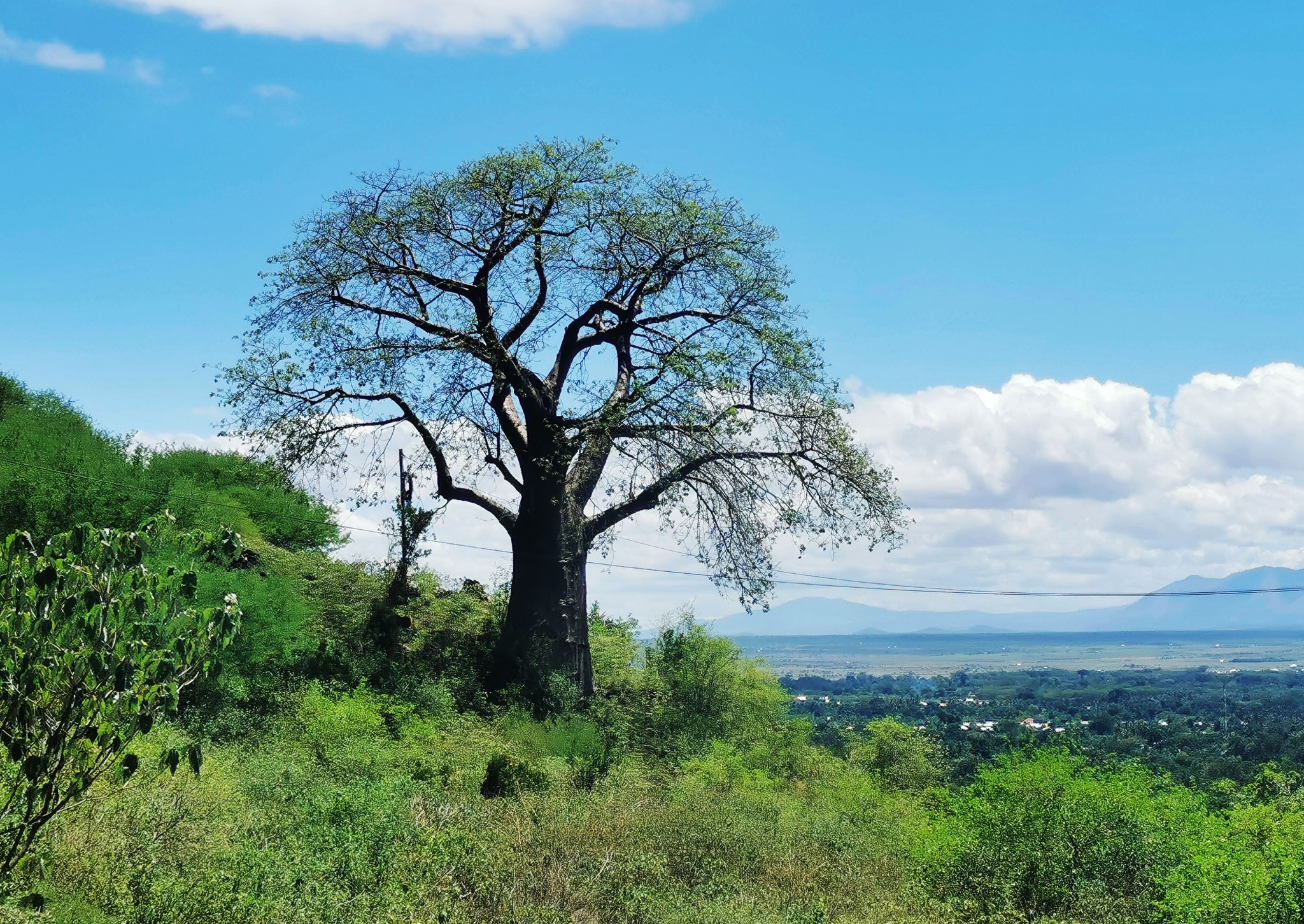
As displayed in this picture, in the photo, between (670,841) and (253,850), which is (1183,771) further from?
(253,850)

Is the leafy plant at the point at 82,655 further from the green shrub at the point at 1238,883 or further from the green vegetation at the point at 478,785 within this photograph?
the green shrub at the point at 1238,883

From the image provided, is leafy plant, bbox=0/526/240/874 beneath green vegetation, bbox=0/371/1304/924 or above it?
above

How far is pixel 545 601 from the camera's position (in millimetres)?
20031

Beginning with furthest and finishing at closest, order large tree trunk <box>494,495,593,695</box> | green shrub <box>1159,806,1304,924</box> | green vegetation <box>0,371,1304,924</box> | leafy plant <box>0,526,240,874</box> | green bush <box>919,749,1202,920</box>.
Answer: large tree trunk <box>494,495,593,695</box> < green bush <box>919,749,1202,920</box> < green shrub <box>1159,806,1304,924</box> < green vegetation <box>0,371,1304,924</box> < leafy plant <box>0,526,240,874</box>

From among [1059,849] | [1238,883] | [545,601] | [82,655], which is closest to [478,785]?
[545,601]

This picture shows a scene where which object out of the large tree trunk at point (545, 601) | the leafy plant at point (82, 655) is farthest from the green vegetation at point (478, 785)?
the large tree trunk at point (545, 601)

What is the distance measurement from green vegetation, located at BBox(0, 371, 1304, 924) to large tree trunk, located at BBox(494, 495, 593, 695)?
62 cm

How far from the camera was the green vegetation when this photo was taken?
25.0ft

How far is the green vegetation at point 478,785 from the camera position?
25.0ft

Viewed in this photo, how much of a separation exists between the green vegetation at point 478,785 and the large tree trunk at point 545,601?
62cm

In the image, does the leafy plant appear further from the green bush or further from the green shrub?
the green shrub

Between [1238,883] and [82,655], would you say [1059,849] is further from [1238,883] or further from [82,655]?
[82,655]

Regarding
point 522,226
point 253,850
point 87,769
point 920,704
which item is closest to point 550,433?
point 522,226

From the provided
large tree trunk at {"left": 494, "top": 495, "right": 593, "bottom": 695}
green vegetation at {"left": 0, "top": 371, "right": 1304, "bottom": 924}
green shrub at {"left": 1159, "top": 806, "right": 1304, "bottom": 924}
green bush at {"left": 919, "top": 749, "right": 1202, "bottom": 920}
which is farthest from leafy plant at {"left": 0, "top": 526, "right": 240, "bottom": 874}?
large tree trunk at {"left": 494, "top": 495, "right": 593, "bottom": 695}
